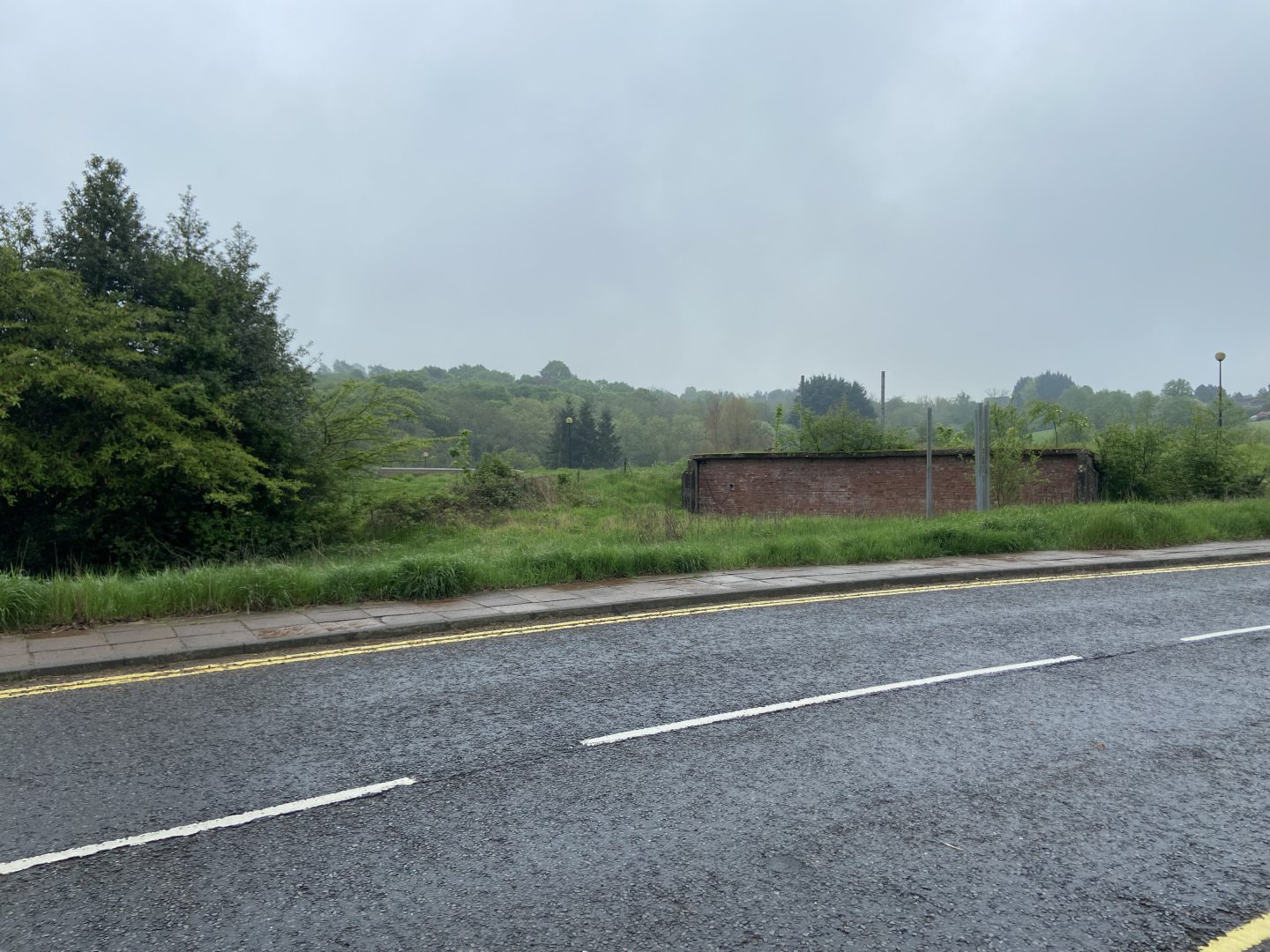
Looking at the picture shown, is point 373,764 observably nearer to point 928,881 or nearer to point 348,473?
point 928,881

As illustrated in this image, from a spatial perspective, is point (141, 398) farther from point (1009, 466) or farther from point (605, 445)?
point (605, 445)

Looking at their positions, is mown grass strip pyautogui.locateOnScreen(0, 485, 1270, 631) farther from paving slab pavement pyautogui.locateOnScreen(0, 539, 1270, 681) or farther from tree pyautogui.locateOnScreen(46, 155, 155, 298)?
tree pyautogui.locateOnScreen(46, 155, 155, 298)

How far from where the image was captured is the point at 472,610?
30.9ft

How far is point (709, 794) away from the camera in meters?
4.52

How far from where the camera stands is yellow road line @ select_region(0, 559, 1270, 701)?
6.75m

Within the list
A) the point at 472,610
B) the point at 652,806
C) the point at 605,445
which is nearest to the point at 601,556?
the point at 472,610

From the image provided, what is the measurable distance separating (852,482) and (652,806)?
2631 centimetres

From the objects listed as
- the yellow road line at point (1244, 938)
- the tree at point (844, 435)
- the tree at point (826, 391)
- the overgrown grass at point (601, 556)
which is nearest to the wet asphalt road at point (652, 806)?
the yellow road line at point (1244, 938)

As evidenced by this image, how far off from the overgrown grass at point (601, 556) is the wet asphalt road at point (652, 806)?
2.59 meters

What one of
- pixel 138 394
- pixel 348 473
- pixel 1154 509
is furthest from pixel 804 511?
pixel 138 394

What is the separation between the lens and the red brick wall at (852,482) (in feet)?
85.1

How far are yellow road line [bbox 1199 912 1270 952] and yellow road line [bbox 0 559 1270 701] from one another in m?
6.27

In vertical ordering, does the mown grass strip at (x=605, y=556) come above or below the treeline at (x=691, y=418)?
below

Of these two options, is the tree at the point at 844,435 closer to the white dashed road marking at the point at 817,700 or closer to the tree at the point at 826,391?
the white dashed road marking at the point at 817,700
